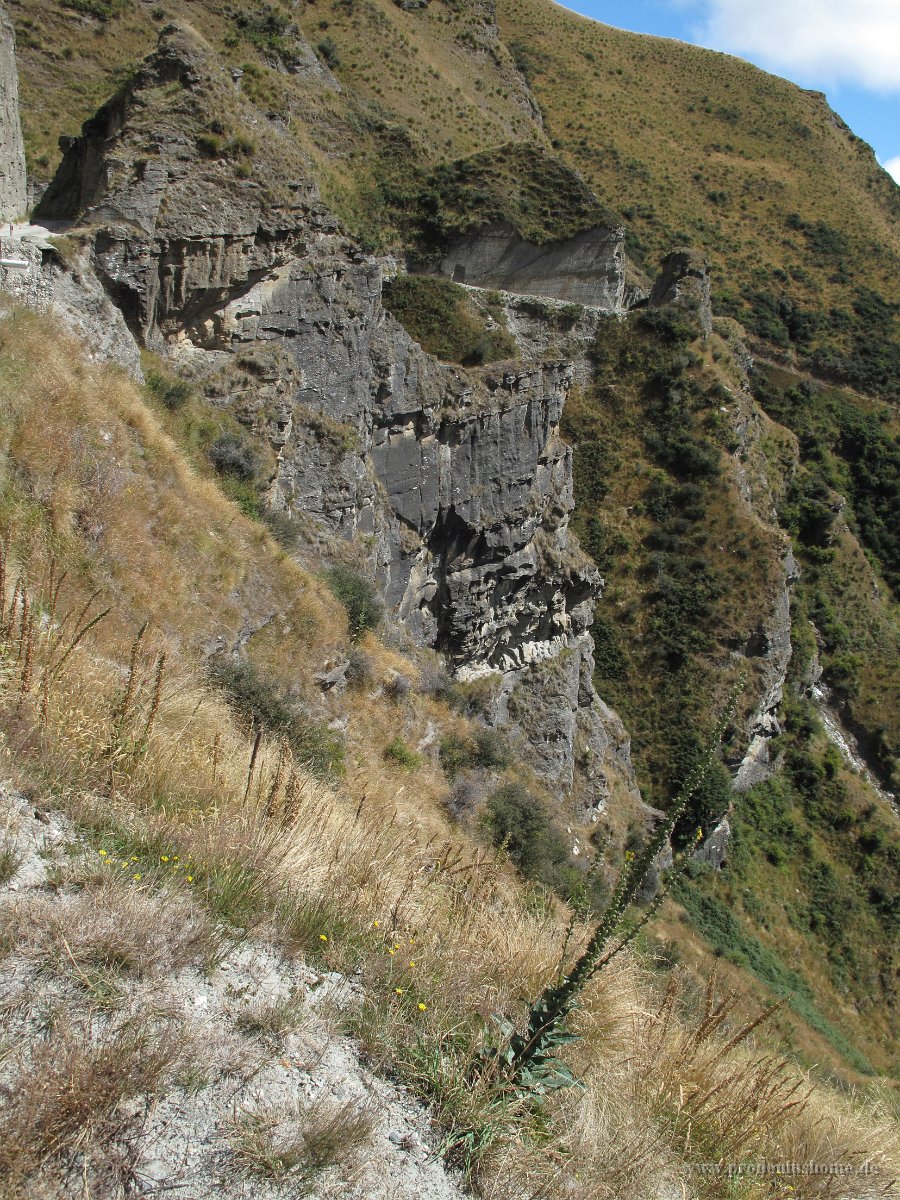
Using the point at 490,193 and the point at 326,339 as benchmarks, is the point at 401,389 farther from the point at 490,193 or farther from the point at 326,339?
the point at 490,193

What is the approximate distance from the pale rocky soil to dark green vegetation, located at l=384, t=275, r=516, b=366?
26535 mm

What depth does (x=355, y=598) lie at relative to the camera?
498 inches

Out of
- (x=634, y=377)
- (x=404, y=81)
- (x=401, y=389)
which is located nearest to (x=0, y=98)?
(x=401, y=389)

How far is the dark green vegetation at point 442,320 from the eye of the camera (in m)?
27.8

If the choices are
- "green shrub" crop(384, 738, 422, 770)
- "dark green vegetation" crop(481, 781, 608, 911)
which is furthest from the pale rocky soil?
"dark green vegetation" crop(481, 781, 608, 911)

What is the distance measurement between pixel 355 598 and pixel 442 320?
19426 millimetres

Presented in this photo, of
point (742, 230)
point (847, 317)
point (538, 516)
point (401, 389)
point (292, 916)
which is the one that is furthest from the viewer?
point (742, 230)

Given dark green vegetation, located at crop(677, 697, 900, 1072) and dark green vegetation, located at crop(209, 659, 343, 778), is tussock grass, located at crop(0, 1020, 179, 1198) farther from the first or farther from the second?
dark green vegetation, located at crop(677, 697, 900, 1072)

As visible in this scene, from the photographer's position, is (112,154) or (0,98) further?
(0,98)

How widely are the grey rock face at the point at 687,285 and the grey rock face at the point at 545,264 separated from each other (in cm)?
249

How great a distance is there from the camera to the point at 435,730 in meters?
13.2

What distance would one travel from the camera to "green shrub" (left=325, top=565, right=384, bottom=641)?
12.3 metres

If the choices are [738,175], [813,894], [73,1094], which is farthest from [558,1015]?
[738,175]

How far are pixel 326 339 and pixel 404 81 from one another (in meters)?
35.4
